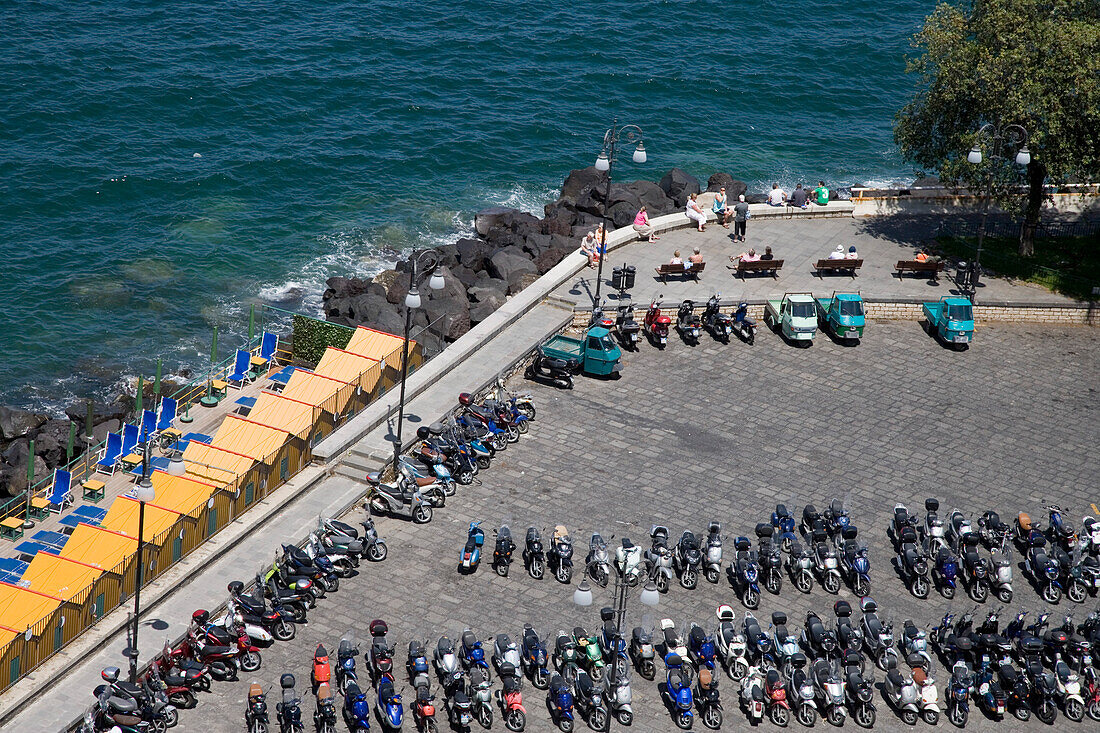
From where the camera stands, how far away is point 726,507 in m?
34.4

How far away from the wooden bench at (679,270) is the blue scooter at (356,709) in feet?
72.7

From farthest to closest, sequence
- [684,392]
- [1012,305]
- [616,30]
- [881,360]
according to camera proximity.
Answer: [616,30] → [1012,305] → [881,360] → [684,392]

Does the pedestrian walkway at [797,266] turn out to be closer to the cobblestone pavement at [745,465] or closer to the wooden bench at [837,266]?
the wooden bench at [837,266]

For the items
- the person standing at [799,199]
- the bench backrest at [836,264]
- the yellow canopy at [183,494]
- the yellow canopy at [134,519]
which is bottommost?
the yellow canopy at [134,519]

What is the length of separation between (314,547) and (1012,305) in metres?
26.3

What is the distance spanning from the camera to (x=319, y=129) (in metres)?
72.2

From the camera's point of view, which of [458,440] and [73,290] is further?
[73,290]

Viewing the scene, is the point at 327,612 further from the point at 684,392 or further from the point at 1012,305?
the point at 1012,305

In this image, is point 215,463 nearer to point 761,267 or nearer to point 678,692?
point 678,692

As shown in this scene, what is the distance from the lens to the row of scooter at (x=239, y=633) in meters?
25.6

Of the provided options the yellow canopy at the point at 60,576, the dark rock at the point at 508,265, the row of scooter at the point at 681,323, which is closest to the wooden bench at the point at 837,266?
the row of scooter at the point at 681,323

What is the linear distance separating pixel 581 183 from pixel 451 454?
2778 cm

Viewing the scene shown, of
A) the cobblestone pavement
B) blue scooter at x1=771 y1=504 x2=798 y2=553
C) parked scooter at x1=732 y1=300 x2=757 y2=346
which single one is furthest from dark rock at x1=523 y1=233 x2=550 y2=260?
blue scooter at x1=771 y1=504 x2=798 y2=553

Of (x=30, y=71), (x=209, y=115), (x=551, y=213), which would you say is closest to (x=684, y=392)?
(x=551, y=213)
